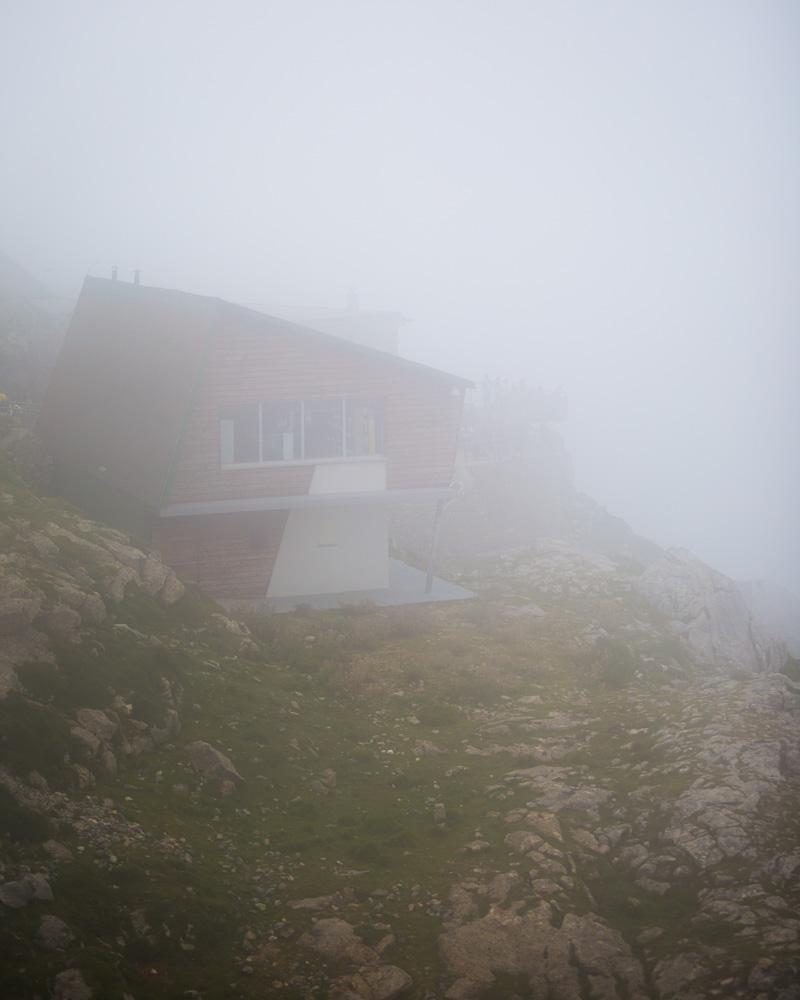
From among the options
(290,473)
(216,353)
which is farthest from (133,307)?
(290,473)

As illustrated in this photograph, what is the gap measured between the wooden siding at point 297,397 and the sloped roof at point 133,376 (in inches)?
A: 15.4

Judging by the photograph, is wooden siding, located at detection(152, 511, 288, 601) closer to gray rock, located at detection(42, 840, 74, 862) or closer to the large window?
the large window

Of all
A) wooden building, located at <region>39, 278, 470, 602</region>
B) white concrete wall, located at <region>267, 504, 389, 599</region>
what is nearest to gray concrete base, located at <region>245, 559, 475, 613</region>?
white concrete wall, located at <region>267, 504, 389, 599</region>

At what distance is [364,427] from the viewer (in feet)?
79.2

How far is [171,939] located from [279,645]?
31.9 ft

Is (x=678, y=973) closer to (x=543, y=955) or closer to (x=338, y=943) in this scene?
(x=543, y=955)

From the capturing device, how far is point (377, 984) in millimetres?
7594

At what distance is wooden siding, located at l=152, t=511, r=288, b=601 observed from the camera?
22.3 m

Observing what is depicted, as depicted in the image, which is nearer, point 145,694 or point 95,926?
point 95,926

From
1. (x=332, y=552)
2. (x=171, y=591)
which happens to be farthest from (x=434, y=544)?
(x=171, y=591)

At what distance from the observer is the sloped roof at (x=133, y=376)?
21453mm

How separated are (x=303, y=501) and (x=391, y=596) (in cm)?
417

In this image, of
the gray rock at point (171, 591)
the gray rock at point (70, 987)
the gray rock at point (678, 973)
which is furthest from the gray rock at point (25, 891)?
the gray rock at point (171, 591)

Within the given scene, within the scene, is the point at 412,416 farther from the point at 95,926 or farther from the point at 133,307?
the point at 95,926
